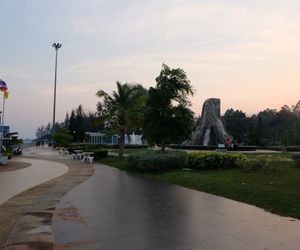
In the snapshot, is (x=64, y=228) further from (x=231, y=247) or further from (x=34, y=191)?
(x=34, y=191)

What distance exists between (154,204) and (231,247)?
4158 millimetres

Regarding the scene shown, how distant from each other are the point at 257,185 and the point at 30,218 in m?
6.90

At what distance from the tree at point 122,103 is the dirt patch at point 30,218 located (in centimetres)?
1609

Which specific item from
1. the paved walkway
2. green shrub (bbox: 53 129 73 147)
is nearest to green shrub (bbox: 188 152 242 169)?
the paved walkway

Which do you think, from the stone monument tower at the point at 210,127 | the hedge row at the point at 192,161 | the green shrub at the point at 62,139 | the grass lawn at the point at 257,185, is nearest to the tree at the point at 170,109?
the hedge row at the point at 192,161

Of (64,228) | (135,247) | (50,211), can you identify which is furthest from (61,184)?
(135,247)

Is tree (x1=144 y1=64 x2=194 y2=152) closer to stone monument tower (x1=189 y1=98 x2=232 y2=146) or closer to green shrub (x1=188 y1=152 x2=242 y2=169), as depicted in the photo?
green shrub (x1=188 y1=152 x2=242 y2=169)

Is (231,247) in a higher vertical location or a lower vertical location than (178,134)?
lower

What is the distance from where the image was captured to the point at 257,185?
12562 millimetres

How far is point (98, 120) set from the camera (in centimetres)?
3127

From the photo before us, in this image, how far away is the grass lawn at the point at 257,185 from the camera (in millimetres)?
9680

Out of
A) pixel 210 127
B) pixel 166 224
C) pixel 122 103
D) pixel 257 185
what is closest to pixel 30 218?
pixel 166 224

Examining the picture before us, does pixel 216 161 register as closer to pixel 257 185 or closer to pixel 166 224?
pixel 257 185

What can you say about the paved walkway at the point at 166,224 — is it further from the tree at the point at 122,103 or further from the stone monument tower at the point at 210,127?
the stone monument tower at the point at 210,127
